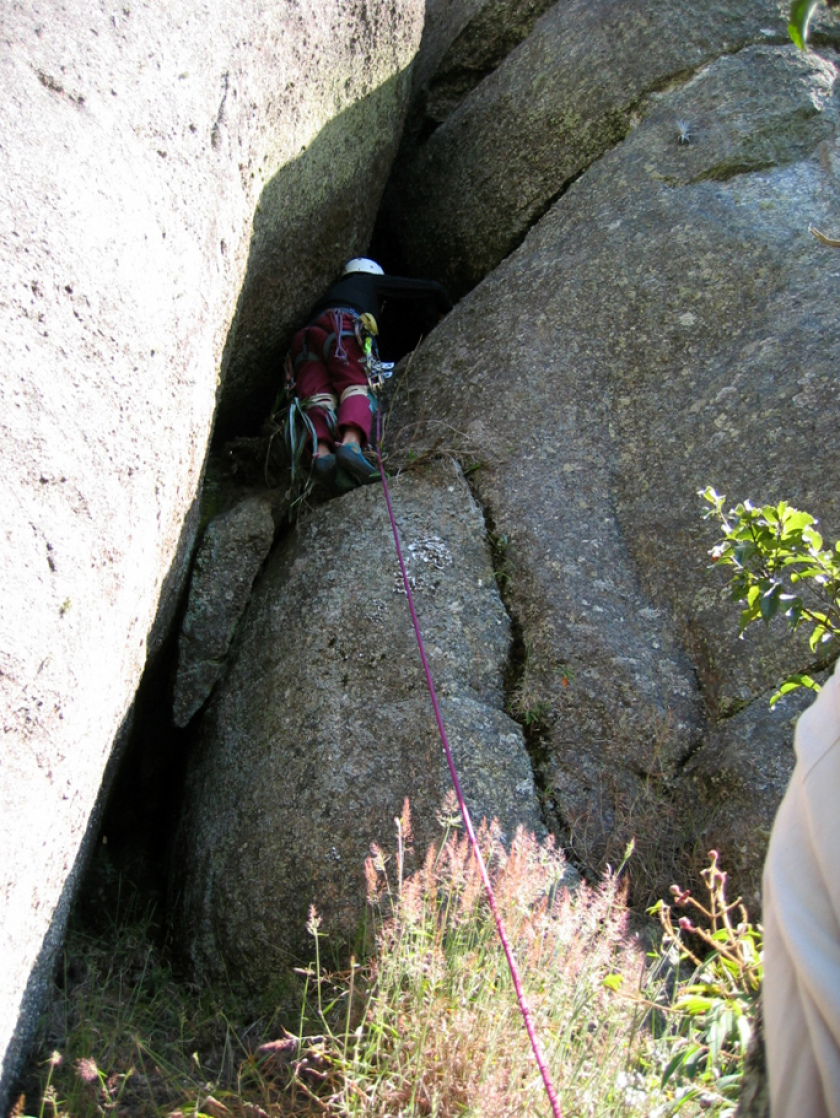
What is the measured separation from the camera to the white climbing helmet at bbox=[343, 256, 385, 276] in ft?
18.5

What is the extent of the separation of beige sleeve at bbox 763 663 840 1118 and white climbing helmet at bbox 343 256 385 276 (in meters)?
4.76

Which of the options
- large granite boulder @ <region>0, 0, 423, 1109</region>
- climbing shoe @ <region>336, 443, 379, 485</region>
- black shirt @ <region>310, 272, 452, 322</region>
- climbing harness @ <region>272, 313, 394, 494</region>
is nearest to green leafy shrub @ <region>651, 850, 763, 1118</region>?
large granite boulder @ <region>0, 0, 423, 1109</region>

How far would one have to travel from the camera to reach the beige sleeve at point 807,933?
105 cm

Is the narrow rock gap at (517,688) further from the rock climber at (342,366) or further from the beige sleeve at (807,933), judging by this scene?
the beige sleeve at (807,933)

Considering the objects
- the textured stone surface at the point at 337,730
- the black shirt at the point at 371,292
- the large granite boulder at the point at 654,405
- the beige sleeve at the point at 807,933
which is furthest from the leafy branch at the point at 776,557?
the black shirt at the point at 371,292

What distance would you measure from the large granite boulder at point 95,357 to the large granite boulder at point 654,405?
4.62 ft

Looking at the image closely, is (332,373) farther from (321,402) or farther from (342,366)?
(321,402)

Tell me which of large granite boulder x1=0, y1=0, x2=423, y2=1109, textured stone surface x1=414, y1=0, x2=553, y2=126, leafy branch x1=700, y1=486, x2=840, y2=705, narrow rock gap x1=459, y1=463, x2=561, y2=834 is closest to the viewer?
large granite boulder x1=0, y1=0, x2=423, y2=1109

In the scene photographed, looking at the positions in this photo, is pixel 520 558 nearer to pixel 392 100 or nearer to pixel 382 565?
pixel 382 565

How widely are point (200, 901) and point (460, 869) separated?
156cm

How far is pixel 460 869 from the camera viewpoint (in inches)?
99.0

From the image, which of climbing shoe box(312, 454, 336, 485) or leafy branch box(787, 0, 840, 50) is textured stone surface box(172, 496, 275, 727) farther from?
leafy branch box(787, 0, 840, 50)

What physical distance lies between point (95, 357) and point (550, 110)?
3.99 meters

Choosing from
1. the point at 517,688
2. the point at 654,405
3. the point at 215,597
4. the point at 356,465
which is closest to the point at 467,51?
the point at 654,405
